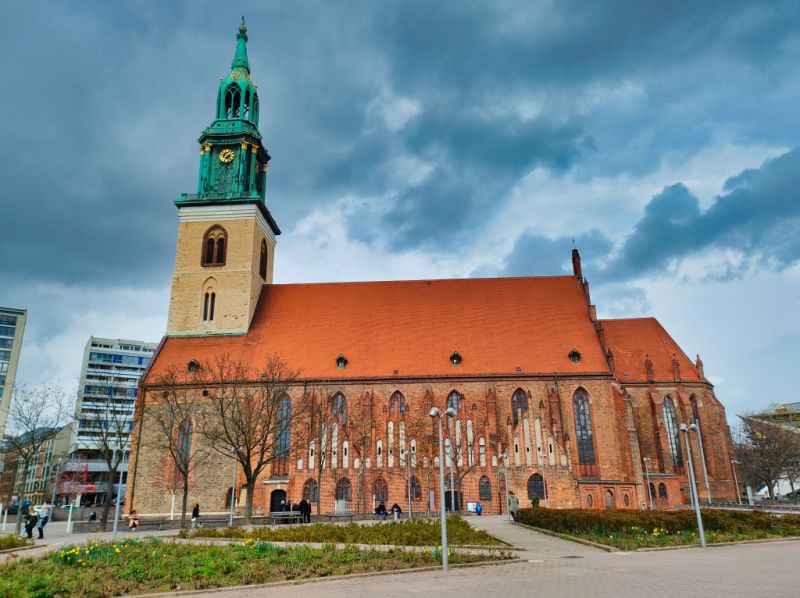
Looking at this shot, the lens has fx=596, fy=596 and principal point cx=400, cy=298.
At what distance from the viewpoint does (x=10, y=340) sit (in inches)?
3999

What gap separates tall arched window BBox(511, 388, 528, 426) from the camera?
42.1 meters

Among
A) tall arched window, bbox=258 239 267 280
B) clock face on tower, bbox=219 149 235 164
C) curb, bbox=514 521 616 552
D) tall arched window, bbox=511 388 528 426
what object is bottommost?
curb, bbox=514 521 616 552

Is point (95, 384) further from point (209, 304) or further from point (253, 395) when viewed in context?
point (253, 395)

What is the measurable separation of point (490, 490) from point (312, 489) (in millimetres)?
12080

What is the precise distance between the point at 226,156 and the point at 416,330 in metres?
21.2

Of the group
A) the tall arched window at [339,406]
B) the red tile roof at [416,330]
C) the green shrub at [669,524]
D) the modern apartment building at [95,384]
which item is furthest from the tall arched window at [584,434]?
the modern apartment building at [95,384]

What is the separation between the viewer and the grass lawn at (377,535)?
19688mm

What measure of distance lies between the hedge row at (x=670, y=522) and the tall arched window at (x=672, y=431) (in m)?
21.9

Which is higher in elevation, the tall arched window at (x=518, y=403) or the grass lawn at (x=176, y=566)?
the tall arched window at (x=518, y=403)

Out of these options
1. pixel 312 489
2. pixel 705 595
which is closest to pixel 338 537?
pixel 705 595

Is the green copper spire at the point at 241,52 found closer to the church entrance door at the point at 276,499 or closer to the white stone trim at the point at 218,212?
the white stone trim at the point at 218,212

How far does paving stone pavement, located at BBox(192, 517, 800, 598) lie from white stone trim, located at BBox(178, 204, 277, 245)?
122 ft

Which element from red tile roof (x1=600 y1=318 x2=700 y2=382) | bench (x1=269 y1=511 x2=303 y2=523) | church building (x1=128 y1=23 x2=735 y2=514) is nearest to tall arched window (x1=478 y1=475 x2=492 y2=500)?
church building (x1=128 y1=23 x2=735 y2=514)

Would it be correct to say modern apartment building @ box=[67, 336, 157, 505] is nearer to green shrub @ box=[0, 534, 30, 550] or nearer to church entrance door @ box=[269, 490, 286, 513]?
church entrance door @ box=[269, 490, 286, 513]
